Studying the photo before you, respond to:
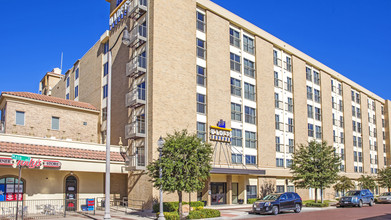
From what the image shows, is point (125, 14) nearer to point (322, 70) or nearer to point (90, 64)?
point (90, 64)

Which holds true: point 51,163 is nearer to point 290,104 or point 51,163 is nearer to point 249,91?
point 249,91

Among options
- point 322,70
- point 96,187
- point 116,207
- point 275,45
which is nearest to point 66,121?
point 96,187

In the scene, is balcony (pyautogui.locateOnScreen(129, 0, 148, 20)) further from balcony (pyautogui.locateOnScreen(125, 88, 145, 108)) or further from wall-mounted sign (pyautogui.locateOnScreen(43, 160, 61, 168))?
wall-mounted sign (pyautogui.locateOnScreen(43, 160, 61, 168))

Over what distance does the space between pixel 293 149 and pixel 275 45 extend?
13.5 metres

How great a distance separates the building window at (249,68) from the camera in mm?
42044

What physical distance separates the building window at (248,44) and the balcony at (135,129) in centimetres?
1645

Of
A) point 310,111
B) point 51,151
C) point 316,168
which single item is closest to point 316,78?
point 310,111

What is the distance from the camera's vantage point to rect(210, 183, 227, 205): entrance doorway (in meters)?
37.0

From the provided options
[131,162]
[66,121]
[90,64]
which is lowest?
[131,162]

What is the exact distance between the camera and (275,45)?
4759 centimetres

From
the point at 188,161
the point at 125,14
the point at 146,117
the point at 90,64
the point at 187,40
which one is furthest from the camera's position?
the point at 90,64

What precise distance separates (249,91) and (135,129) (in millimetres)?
15684

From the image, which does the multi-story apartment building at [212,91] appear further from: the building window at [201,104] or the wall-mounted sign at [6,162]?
the wall-mounted sign at [6,162]

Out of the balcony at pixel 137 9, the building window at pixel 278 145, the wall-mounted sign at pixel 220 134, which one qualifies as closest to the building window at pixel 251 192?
the building window at pixel 278 145
